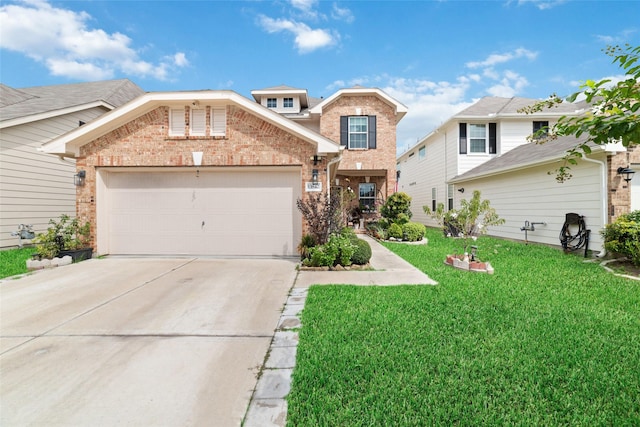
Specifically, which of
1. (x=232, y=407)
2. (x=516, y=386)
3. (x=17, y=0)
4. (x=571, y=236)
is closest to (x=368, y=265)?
(x=516, y=386)

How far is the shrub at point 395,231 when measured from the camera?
1184 cm

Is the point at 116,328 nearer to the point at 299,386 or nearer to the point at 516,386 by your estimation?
the point at 299,386

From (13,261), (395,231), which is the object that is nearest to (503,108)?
(395,231)

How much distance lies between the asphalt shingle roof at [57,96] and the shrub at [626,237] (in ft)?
55.1

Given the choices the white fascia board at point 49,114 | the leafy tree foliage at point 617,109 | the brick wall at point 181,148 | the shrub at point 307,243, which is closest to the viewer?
the leafy tree foliage at point 617,109

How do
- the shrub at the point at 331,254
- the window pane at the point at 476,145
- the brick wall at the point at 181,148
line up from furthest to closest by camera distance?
the window pane at the point at 476,145 → the brick wall at the point at 181,148 → the shrub at the point at 331,254

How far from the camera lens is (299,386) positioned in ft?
8.09

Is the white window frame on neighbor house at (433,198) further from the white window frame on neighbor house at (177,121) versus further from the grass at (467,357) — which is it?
the white window frame on neighbor house at (177,121)

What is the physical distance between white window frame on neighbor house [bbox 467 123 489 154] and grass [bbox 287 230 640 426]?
37.9ft

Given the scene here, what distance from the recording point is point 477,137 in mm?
15445

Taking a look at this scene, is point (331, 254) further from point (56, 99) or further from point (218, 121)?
point (56, 99)

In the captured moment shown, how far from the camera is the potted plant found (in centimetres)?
732

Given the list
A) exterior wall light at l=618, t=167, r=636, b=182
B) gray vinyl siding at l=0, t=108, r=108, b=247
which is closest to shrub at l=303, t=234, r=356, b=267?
exterior wall light at l=618, t=167, r=636, b=182

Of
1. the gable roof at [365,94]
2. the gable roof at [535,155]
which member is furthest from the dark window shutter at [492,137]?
the gable roof at [365,94]
